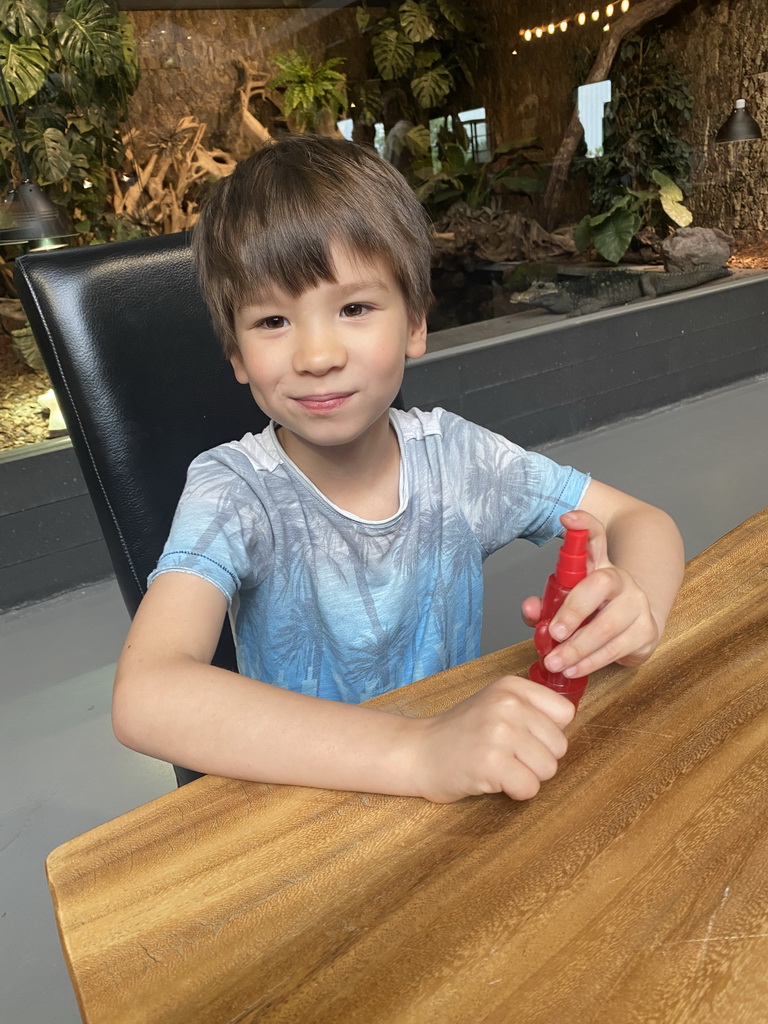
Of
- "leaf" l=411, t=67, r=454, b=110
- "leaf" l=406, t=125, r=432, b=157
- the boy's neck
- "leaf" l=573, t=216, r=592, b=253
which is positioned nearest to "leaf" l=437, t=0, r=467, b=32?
"leaf" l=411, t=67, r=454, b=110

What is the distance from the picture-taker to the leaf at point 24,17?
2.38m

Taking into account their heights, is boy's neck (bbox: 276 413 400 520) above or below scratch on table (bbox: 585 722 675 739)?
above

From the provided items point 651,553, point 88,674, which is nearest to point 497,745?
point 651,553

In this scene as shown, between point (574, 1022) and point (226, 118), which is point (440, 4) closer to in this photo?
point (226, 118)

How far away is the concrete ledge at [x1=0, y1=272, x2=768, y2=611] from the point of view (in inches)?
94.3

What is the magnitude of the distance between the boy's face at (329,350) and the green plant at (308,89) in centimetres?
243

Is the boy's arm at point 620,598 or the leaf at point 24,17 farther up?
the leaf at point 24,17

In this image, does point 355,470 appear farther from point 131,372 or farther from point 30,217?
point 30,217

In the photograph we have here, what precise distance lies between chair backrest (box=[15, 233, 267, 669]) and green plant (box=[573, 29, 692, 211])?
3.17m

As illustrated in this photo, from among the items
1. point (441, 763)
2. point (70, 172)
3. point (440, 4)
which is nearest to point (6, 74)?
point (70, 172)

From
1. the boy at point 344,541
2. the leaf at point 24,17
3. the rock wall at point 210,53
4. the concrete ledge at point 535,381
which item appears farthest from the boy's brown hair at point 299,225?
the rock wall at point 210,53

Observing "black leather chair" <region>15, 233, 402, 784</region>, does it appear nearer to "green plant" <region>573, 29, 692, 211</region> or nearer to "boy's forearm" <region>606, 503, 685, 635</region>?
"boy's forearm" <region>606, 503, 685, 635</region>

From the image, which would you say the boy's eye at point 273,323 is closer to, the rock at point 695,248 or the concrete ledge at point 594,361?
the concrete ledge at point 594,361

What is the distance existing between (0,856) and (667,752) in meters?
1.38
